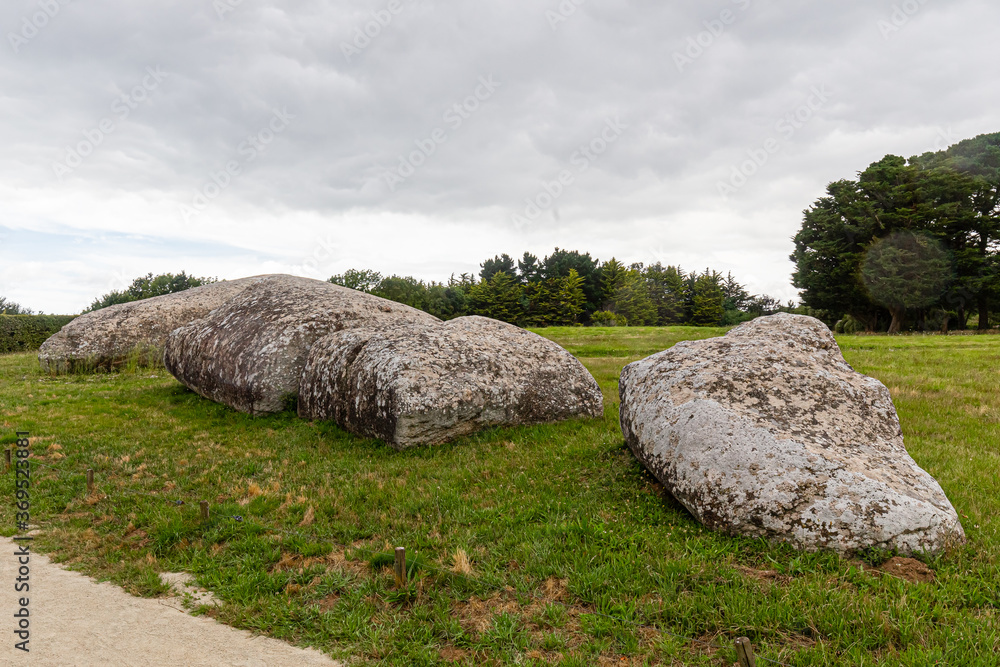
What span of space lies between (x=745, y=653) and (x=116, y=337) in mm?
23357

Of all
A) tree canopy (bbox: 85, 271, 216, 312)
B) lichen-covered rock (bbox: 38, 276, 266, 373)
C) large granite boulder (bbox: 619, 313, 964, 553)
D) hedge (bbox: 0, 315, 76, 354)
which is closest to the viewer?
large granite boulder (bbox: 619, 313, 964, 553)

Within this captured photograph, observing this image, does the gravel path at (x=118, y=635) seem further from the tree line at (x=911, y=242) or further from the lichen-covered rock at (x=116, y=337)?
the tree line at (x=911, y=242)

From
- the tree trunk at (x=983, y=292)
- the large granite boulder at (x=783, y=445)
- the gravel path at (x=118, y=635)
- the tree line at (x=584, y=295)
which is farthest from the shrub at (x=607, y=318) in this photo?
the gravel path at (x=118, y=635)

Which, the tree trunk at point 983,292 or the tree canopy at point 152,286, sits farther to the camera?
the tree canopy at point 152,286

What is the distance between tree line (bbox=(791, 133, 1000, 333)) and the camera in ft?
129

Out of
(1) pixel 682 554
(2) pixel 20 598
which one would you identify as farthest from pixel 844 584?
(2) pixel 20 598

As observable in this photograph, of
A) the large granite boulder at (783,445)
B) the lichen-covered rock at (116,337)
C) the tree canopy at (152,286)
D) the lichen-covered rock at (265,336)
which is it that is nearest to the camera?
the large granite boulder at (783,445)

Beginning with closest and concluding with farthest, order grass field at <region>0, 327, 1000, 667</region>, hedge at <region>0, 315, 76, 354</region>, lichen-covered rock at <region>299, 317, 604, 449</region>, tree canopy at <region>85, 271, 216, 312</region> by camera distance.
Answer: grass field at <region>0, 327, 1000, 667</region>, lichen-covered rock at <region>299, 317, 604, 449</region>, hedge at <region>0, 315, 76, 354</region>, tree canopy at <region>85, 271, 216, 312</region>

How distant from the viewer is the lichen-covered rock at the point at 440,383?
9430 mm

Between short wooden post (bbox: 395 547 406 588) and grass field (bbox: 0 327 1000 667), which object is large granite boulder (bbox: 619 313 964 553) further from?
short wooden post (bbox: 395 547 406 588)

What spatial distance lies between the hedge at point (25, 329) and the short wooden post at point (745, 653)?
37.2 metres

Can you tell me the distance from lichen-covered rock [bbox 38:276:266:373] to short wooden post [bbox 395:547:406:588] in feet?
57.6

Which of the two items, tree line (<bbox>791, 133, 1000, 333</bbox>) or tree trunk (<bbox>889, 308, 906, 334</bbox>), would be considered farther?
tree trunk (<bbox>889, 308, 906, 334</bbox>)

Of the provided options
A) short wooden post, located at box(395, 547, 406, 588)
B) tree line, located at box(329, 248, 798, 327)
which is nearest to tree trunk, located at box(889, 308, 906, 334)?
tree line, located at box(329, 248, 798, 327)
